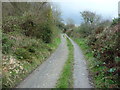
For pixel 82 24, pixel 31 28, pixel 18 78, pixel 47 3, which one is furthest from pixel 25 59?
pixel 82 24

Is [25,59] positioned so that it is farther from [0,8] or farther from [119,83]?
[0,8]

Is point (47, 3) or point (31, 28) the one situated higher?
point (47, 3)

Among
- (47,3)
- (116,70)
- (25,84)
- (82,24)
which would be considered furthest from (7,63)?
(82,24)

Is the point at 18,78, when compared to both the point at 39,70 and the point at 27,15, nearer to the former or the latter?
the point at 39,70

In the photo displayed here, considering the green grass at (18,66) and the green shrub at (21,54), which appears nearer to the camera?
the green grass at (18,66)

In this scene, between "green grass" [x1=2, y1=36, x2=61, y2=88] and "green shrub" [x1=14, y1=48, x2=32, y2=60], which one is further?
"green shrub" [x1=14, y1=48, x2=32, y2=60]

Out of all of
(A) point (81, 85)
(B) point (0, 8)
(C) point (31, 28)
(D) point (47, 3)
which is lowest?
(A) point (81, 85)

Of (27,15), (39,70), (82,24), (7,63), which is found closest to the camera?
(7,63)

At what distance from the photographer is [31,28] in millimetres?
15227

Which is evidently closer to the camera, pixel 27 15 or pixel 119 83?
pixel 119 83

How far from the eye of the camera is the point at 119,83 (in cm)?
643

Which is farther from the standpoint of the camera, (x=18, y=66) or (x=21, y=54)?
(x=21, y=54)

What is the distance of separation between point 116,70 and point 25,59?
540 cm

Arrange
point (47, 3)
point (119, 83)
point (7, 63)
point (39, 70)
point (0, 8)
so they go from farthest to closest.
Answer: point (47, 3) → point (0, 8) → point (39, 70) → point (7, 63) → point (119, 83)
